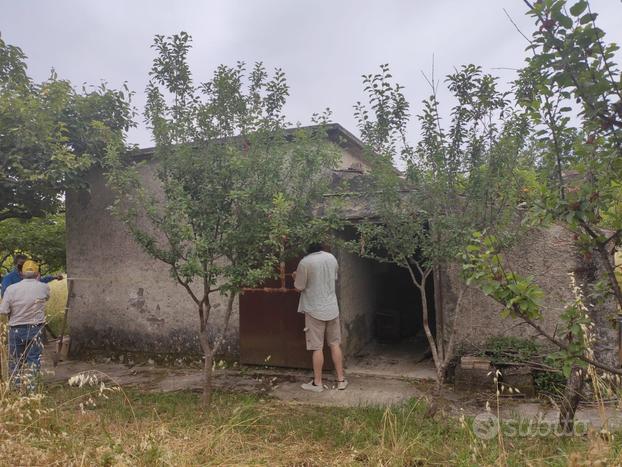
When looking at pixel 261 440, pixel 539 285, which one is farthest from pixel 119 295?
pixel 539 285

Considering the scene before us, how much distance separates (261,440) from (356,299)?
11.6 ft

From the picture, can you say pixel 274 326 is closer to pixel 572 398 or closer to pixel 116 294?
pixel 116 294

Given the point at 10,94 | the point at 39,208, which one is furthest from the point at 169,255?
the point at 39,208

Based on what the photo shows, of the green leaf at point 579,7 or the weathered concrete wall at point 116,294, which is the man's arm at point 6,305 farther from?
Answer: the green leaf at point 579,7

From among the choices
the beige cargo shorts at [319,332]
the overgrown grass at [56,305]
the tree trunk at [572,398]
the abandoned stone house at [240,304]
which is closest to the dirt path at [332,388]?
the abandoned stone house at [240,304]

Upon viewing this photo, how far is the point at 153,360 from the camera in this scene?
21.6ft

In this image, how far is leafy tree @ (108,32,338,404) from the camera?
4184 millimetres

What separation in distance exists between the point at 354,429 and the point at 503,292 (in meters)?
2.27

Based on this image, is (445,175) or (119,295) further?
(119,295)

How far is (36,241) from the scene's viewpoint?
834cm

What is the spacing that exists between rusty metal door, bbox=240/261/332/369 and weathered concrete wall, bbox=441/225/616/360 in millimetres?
1983

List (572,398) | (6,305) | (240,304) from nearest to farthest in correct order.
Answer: (572,398), (6,305), (240,304)

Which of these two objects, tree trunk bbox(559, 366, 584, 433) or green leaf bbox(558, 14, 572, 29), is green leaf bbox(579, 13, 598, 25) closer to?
green leaf bbox(558, 14, 572, 29)

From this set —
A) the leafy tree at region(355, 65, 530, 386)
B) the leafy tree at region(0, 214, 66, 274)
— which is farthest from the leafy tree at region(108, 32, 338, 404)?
the leafy tree at region(0, 214, 66, 274)
